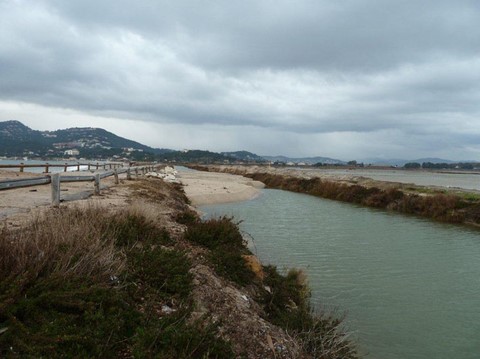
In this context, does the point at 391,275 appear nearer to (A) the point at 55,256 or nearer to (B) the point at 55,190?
(B) the point at 55,190

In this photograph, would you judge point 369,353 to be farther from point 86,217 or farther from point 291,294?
point 86,217

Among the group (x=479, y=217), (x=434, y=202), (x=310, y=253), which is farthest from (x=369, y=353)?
(x=434, y=202)

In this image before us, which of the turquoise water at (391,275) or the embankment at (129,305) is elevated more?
the embankment at (129,305)

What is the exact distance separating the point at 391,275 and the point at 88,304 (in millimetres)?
11697

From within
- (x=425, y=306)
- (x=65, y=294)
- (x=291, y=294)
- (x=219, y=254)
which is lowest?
(x=425, y=306)

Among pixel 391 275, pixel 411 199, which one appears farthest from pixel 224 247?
pixel 411 199

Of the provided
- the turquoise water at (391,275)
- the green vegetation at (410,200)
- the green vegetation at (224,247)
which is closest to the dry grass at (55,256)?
the green vegetation at (224,247)

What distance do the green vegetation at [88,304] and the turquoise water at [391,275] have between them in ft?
15.9

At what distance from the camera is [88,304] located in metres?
4.23

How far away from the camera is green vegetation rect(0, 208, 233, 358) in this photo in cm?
372

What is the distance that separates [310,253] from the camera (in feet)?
52.0

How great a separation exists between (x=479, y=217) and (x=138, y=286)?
27918mm

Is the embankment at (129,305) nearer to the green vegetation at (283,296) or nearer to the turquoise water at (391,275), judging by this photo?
the green vegetation at (283,296)

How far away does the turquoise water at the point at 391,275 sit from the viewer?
8.67 metres
